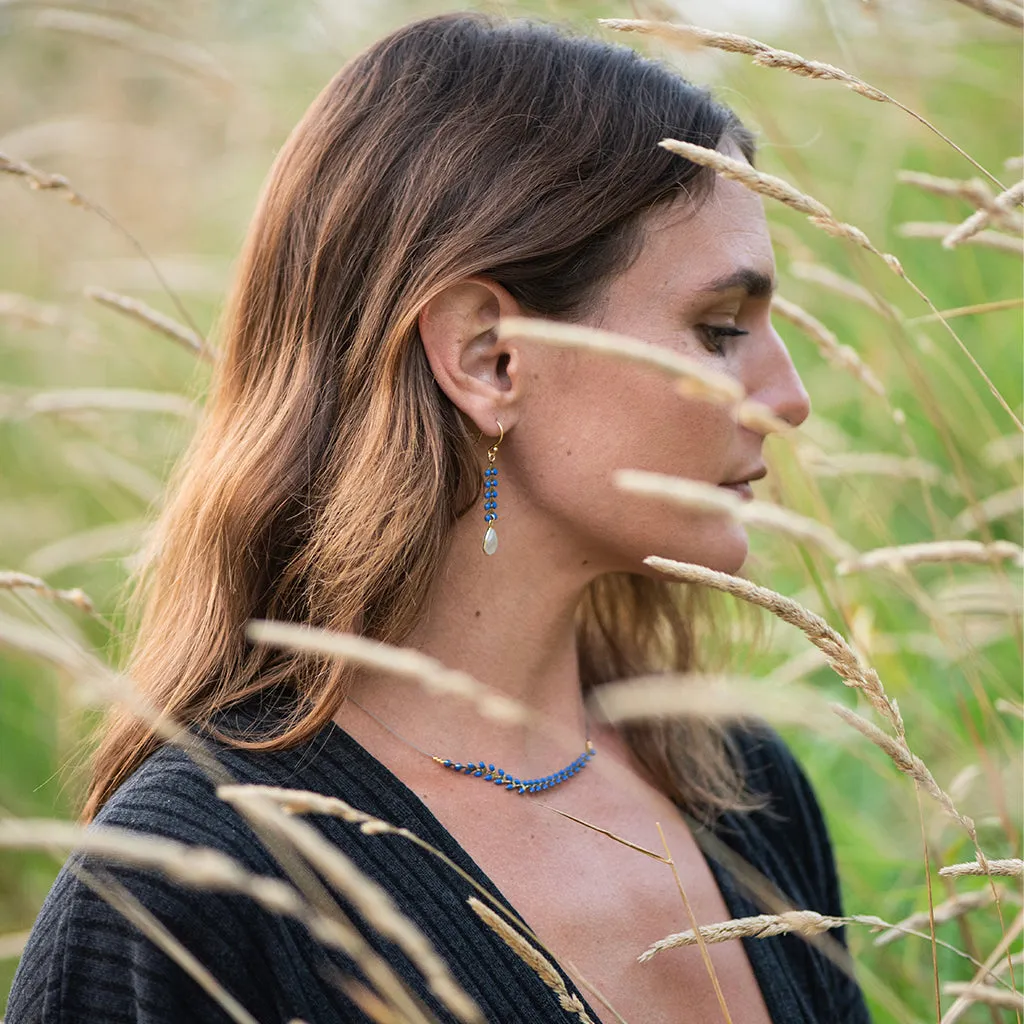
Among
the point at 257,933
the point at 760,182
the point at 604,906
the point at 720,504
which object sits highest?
the point at 760,182

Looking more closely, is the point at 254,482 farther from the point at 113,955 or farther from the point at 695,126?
the point at 695,126

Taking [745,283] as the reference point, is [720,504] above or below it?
above

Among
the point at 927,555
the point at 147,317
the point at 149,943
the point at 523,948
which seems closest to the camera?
the point at 523,948

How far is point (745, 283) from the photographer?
1479 mm

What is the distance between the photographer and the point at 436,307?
148cm

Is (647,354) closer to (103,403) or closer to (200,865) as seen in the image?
(200,865)

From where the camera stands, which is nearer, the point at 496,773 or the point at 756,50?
the point at 756,50

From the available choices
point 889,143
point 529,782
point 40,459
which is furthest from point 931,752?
point 40,459

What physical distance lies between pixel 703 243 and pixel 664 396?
21 centimetres

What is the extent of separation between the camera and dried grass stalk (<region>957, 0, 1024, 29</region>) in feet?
2.78

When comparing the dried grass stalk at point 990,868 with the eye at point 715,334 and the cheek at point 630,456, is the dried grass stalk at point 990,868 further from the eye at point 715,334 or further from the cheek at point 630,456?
the eye at point 715,334

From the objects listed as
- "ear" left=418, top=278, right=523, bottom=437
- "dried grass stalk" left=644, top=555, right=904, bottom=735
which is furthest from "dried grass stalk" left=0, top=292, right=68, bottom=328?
"dried grass stalk" left=644, top=555, right=904, bottom=735

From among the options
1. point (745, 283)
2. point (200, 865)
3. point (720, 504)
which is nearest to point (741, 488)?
point (745, 283)

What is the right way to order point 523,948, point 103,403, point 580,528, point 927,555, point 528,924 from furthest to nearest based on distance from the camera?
point 103,403 < point 580,528 < point 528,924 < point 927,555 < point 523,948
